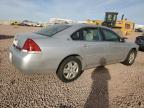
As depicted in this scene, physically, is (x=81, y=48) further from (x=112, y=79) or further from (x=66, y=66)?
(x=112, y=79)

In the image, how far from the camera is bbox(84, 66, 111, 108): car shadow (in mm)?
3293

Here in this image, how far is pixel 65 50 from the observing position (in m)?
3.93

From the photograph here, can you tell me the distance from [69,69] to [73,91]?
64 cm

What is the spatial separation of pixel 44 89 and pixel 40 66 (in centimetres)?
58

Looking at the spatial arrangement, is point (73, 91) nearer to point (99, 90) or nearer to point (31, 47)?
point (99, 90)

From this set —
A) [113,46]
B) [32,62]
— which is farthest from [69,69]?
[113,46]

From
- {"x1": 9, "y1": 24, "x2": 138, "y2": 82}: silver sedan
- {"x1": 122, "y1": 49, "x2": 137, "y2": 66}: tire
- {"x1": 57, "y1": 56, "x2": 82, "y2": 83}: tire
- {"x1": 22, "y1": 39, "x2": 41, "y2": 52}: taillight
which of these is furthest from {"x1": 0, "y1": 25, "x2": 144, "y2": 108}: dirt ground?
{"x1": 122, "y1": 49, "x2": 137, "y2": 66}: tire

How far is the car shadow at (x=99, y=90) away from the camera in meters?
3.29

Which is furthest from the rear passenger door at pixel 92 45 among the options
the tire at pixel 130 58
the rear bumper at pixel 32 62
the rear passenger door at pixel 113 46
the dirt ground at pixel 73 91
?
the tire at pixel 130 58

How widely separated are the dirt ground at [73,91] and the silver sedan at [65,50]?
0.38m

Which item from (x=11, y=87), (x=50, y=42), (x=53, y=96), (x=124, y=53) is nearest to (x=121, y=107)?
(x=53, y=96)

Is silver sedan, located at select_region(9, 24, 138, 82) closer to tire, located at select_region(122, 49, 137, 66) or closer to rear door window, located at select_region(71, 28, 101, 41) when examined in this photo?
rear door window, located at select_region(71, 28, 101, 41)

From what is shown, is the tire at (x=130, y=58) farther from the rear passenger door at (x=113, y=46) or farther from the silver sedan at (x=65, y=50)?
the silver sedan at (x=65, y=50)

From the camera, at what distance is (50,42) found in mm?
3727
